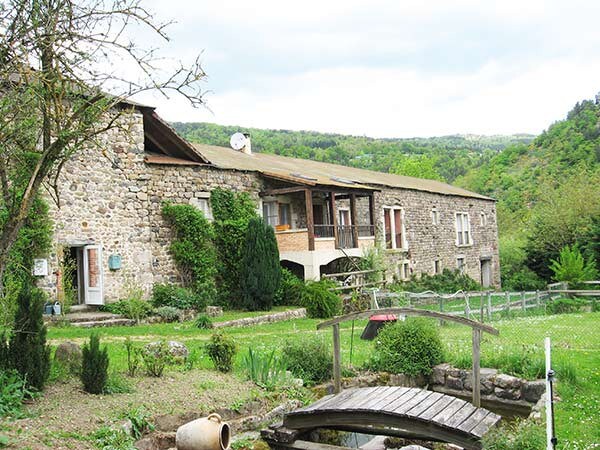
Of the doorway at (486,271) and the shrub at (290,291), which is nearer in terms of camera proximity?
the shrub at (290,291)

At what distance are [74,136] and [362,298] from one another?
15.5m

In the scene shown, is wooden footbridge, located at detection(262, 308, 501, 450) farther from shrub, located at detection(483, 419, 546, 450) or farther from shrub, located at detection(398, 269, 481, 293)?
shrub, located at detection(398, 269, 481, 293)

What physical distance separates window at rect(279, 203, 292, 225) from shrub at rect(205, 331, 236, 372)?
44.4ft

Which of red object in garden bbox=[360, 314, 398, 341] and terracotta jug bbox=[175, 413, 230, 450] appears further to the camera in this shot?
red object in garden bbox=[360, 314, 398, 341]

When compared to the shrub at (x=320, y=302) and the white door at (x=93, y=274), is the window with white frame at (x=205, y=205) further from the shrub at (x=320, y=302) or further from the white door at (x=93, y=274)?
the shrub at (x=320, y=302)

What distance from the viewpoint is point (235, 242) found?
20531 mm

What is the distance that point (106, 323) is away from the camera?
1579 centimetres

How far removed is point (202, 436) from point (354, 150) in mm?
66005

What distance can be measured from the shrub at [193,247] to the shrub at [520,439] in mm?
12775

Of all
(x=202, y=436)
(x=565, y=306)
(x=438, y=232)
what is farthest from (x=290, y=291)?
(x=202, y=436)

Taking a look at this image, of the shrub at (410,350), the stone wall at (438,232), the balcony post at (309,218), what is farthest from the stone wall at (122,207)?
the stone wall at (438,232)

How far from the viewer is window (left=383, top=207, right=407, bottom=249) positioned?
93.9 feet

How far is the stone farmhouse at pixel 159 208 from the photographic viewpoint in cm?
1719

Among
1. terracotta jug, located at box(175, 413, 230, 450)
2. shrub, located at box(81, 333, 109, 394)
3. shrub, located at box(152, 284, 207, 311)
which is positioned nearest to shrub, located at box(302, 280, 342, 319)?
shrub, located at box(152, 284, 207, 311)
